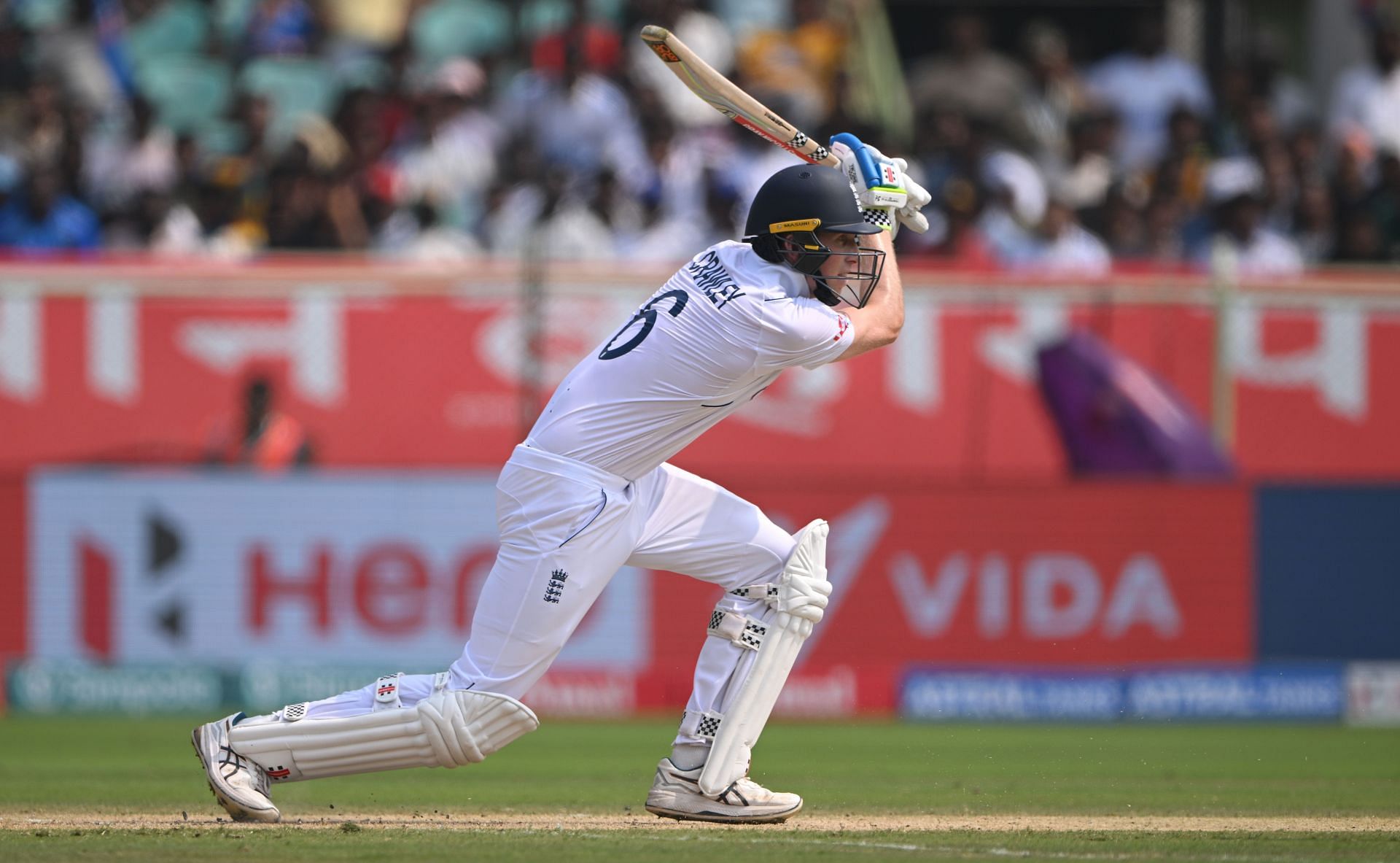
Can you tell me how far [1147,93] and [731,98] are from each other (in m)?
10.2

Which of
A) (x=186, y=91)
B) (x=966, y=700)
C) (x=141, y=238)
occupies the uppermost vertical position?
(x=186, y=91)

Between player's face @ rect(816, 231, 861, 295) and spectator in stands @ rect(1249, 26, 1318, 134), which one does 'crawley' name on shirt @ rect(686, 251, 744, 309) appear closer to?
player's face @ rect(816, 231, 861, 295)

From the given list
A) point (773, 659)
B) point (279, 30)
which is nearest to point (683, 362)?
point (773, 659)

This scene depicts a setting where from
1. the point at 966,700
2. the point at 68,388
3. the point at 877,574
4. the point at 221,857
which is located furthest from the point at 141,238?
the point at 221,857

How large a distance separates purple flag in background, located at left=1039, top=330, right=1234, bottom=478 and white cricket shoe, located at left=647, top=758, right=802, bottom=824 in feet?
21.4

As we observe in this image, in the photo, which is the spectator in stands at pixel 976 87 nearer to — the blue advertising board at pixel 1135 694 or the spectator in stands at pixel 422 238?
the spectator in stands at pixel 422 238

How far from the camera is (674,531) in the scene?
6.15m

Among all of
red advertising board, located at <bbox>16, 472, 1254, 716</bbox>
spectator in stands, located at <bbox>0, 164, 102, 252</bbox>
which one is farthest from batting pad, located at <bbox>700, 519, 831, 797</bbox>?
spectator in stands, located at <bbox>0, 164, 102, 252</bbox>

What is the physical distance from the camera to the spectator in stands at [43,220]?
524 inches

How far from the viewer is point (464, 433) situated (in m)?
12.6

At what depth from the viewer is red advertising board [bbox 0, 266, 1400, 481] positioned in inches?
483

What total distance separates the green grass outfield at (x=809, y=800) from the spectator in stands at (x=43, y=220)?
13.1ft

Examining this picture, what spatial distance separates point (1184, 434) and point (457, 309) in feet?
15.5

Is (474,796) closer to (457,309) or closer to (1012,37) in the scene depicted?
(457,309)
